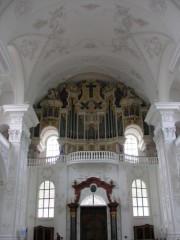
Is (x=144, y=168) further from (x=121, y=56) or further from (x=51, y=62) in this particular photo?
(x=51, y=62)

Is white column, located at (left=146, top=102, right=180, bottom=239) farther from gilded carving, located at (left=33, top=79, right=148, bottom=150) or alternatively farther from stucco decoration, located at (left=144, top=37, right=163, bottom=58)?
gilded carving, located at (left=33, top=79, right=148, bottom=150)

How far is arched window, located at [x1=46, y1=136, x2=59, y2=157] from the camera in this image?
71.2 feet

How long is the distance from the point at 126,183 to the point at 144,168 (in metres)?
1.78

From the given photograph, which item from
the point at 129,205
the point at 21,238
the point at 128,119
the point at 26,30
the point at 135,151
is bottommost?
the point at 21,238

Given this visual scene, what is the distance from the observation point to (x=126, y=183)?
18.7 m

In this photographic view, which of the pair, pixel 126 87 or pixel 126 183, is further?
pixel 126 87

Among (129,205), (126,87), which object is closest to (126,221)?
→ (129,205)

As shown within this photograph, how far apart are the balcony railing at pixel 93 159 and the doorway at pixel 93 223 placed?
10.1ft

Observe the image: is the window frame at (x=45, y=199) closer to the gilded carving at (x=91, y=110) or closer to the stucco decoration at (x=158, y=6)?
the gilded carving at (x=91, y=110)

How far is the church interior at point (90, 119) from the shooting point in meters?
13.6

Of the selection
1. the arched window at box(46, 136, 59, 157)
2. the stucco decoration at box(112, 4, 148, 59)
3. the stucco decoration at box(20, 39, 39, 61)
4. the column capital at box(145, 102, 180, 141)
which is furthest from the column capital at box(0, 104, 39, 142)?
the column capital at box(145, 102, 180, 141)

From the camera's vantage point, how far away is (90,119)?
21.2 m

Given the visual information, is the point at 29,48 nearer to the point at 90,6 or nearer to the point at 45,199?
the point at 90,6

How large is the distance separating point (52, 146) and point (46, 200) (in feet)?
14.9
